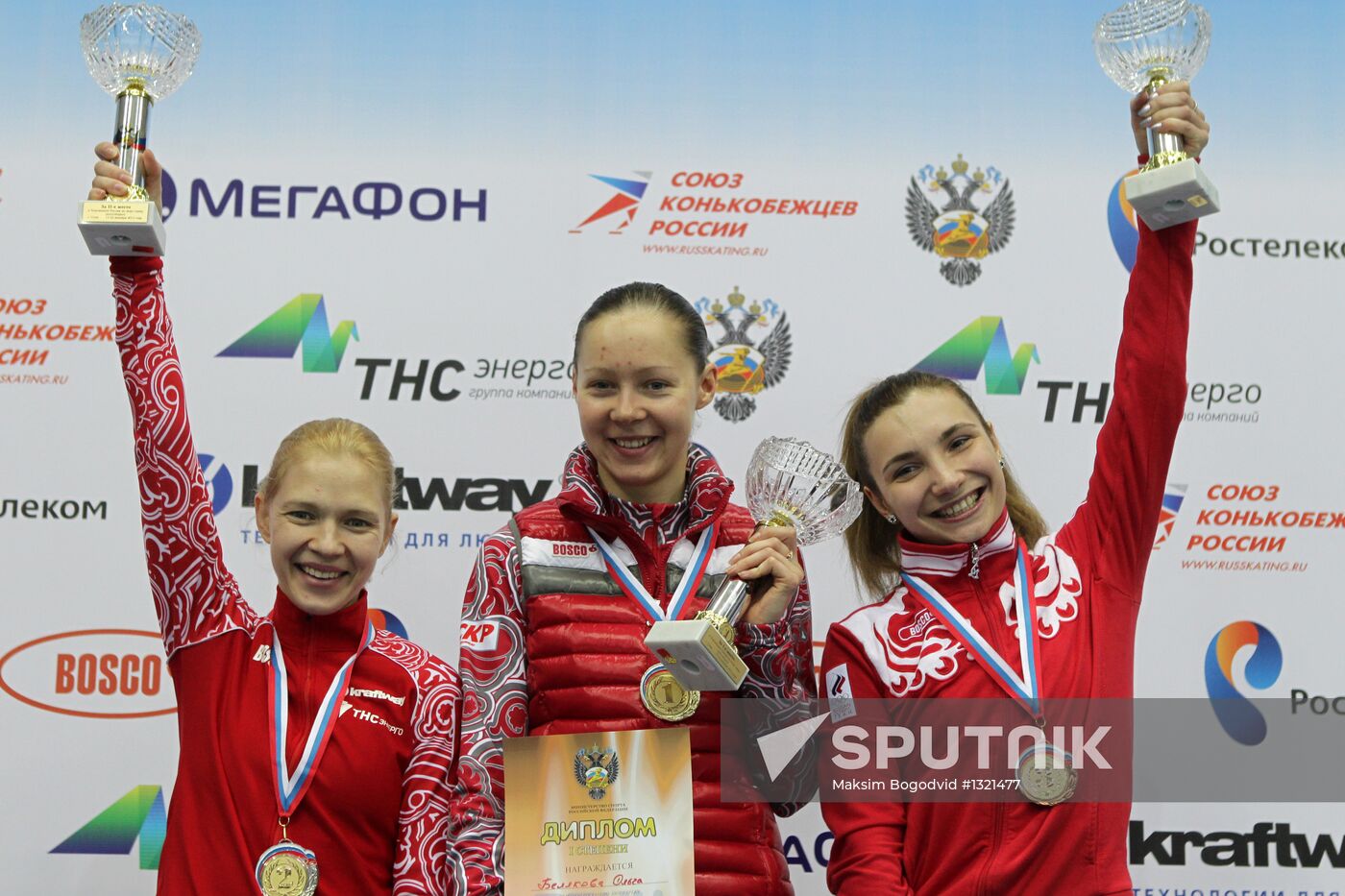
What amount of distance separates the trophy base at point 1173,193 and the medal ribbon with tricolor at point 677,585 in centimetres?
86

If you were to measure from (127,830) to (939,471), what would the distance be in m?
2.11

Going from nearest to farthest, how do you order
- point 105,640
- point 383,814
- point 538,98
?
point 383,814, point 105,640, point 538,98

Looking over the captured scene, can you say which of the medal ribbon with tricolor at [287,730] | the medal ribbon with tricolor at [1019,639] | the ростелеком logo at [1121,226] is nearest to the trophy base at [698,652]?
the medal ribbon with tricolor at [1019,639]

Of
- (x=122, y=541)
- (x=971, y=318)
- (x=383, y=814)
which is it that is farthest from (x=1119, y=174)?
(x=122, y=541)

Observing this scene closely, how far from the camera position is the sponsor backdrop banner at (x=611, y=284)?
3201 mm

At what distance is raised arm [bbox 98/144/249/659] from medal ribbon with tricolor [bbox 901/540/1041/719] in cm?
123

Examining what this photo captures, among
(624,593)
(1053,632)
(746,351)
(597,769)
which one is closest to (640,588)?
(624,593)

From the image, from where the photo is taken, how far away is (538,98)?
133 inches

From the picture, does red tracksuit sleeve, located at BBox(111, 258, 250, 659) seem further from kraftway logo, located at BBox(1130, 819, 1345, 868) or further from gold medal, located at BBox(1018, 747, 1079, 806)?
kraftway logo, located at BBox(1130, 819, 1345, 868)

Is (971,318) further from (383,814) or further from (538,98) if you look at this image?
(383,814)

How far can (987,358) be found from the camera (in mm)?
3312

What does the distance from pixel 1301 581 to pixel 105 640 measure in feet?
9.39

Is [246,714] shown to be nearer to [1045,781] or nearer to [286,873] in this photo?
[286,873]

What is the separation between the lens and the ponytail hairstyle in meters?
2.27
